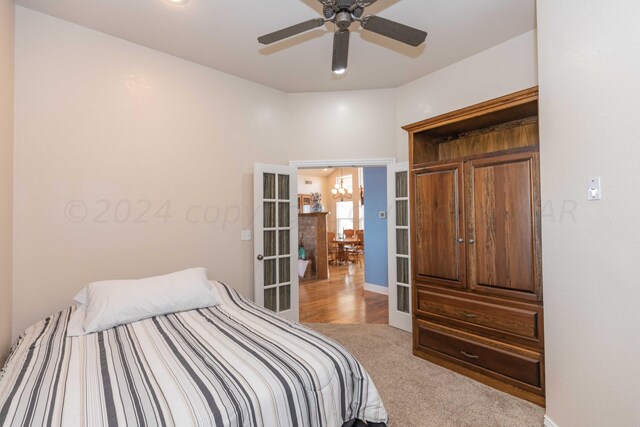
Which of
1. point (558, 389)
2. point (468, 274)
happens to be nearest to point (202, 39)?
point (468, 274)

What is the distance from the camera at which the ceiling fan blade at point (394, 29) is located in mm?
1786

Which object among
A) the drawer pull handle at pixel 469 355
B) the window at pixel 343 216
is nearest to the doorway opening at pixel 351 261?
the window at pixel 343 216

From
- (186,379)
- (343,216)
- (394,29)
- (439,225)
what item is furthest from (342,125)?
(343,216)

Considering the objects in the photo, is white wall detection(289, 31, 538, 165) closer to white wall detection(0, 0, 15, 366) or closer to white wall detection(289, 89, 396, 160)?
white wall detection(289, 89, 396, 160)

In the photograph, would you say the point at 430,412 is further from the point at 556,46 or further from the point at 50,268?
the point at 50,268

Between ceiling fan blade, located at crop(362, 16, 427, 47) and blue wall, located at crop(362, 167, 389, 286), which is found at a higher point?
ceiling fan blade, located at crop(362, 16, 427, 47)

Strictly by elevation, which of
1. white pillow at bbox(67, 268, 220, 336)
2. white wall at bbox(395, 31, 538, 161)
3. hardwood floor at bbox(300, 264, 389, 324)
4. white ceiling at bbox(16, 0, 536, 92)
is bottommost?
hardwood floor at bbox(300, 264, 389, 324)

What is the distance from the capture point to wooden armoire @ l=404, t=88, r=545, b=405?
85.3 inches

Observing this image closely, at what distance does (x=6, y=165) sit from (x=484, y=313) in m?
3.55

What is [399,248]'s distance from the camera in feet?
12.0

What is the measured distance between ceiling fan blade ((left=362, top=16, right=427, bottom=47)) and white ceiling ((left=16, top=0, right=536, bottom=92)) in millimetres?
570

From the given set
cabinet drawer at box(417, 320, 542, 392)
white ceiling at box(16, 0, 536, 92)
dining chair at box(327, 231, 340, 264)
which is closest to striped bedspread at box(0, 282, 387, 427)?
cabinet drawer at box(417, 320, 542, 392)

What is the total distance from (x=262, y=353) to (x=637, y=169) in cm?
184

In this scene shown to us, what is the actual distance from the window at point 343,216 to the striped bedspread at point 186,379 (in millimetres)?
8857
